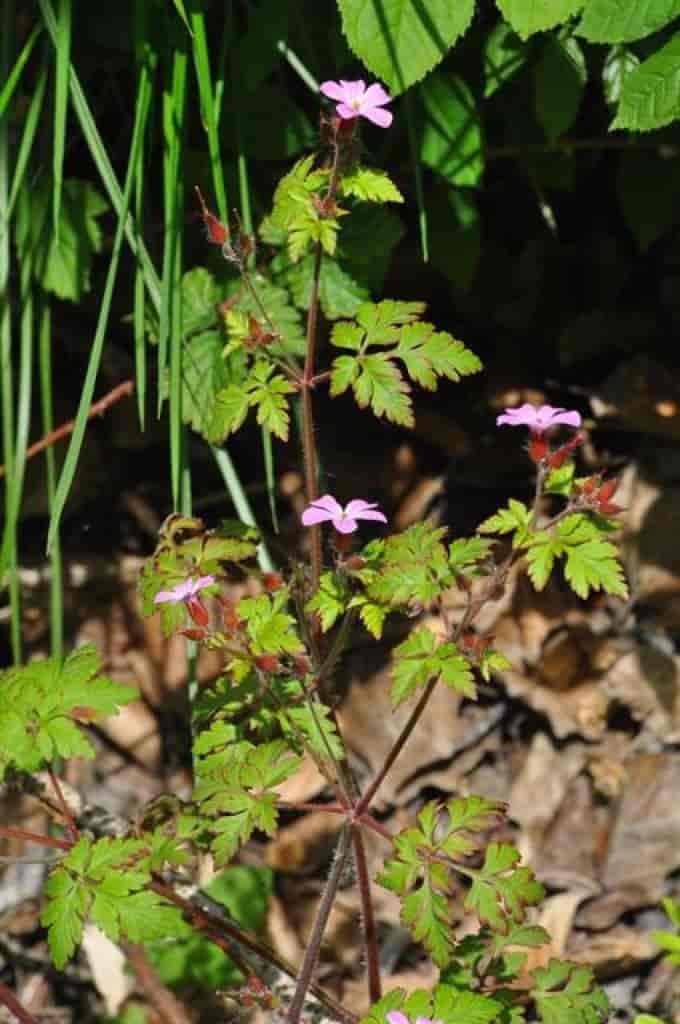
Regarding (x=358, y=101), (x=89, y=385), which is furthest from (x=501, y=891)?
(x=358, y=101)

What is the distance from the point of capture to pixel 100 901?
154 centimetres

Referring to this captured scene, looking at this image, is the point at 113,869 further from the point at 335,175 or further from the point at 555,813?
the point at 555,813

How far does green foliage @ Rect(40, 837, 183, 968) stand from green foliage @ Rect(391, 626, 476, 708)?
0.37 metres

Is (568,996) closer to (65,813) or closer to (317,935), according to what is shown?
(317,935)

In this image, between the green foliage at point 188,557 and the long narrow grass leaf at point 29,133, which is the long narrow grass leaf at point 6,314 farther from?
the green foliage at point 188,557

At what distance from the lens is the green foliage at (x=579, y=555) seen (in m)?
1.53

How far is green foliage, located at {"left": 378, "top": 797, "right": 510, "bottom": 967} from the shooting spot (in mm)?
1524

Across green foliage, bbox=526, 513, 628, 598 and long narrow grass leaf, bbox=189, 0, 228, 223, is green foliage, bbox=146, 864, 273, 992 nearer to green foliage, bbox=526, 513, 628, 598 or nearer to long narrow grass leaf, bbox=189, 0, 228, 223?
green foliage, bbox=526, 513, 628, 598

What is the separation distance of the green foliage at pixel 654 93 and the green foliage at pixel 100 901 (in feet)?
3.64

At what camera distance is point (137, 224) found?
2.04m

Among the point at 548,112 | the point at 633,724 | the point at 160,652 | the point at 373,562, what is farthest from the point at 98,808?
the point at 548,112

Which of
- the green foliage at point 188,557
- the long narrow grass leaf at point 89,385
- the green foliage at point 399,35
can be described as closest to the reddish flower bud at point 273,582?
the green foliage at point 188,557

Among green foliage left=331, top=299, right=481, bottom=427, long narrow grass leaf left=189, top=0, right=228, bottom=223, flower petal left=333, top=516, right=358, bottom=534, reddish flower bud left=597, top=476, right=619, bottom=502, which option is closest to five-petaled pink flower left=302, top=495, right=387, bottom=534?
flower petal left=333, top=516, right=358, bottom=534

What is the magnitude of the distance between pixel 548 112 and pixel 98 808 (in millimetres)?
1313
